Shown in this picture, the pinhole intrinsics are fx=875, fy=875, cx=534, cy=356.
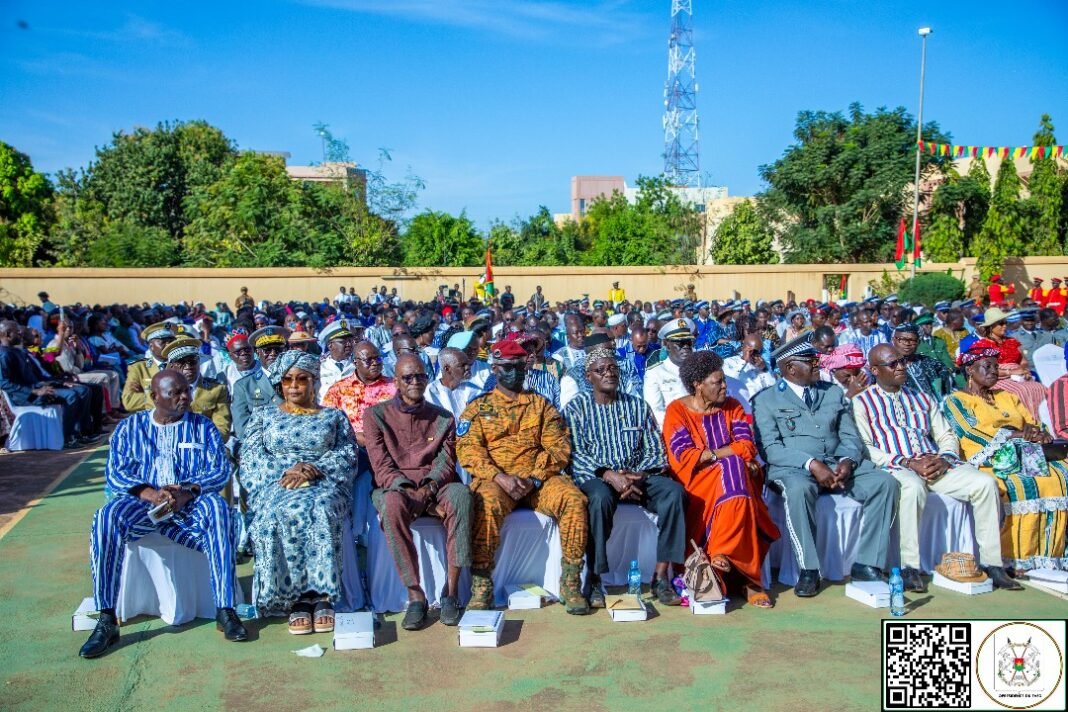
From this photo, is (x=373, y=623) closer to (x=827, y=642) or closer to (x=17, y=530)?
(x=827, y=642)

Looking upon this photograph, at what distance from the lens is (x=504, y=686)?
4148 millimetres

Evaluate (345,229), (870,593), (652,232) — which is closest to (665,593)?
(870,593)

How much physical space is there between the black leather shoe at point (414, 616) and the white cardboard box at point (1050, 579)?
3737 millimetres

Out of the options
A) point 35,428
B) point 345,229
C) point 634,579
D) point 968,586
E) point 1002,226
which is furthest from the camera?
point 345,229

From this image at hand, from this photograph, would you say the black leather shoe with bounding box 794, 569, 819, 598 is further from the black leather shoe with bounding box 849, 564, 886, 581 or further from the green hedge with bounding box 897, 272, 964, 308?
the green hedge with bounding box 897, 272, 964, 308

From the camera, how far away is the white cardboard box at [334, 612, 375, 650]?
455cm

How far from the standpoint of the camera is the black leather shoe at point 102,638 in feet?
14.7

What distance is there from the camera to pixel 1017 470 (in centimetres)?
568

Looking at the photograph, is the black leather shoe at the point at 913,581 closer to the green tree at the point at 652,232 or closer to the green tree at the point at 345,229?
the green tree at the point at 345,229

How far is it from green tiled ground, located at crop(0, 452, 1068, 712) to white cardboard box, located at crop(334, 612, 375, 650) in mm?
48

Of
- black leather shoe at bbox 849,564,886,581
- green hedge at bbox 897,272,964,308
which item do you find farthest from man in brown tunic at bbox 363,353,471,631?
green hedge at bbox 897,272,964,308

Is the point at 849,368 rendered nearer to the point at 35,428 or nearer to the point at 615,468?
the point at 615,468

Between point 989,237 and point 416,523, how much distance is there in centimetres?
3199

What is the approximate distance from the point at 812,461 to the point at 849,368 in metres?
1.44
